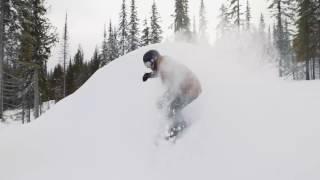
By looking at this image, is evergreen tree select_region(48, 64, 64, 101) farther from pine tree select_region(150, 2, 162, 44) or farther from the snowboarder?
the snowboarder

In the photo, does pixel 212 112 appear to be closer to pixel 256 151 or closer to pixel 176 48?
pixel 256 151

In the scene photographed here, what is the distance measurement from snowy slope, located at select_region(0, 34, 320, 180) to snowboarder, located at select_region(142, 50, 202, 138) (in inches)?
17.0

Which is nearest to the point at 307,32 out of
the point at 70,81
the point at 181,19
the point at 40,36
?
the point at 181,19

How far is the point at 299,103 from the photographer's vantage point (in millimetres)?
7297

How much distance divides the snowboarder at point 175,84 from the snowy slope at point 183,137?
1.42 feet

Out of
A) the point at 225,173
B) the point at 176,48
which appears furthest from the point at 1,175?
the point at 176,48

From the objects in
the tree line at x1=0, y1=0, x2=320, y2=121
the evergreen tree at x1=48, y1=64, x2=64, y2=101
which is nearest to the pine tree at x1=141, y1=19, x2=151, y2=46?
the tree line at x1=0, y1=0, x2=320, y2=121

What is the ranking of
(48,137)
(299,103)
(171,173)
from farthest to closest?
(48,137) → (299,103) → (171,173)

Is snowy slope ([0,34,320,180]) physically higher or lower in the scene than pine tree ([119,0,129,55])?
lower

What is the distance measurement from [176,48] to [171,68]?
7.88m

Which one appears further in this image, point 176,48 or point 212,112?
point 176,48

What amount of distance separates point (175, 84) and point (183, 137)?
135 centimetres

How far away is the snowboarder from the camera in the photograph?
7.80 m

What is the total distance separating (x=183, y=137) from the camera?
750 cm
